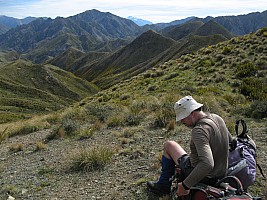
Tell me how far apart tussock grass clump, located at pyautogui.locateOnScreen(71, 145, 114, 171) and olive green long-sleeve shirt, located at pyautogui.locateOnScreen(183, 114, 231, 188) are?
335cm

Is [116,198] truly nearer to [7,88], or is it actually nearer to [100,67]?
[7,88]

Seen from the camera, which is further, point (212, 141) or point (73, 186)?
point (73, 186)

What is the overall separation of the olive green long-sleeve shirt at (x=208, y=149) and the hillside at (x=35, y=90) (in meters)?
56.8

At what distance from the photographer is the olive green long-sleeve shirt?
3625mm

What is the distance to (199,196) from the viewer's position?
3.82m

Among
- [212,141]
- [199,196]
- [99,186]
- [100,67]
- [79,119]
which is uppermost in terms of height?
[212,141]

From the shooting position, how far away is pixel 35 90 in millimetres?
89375

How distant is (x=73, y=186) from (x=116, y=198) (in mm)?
1237

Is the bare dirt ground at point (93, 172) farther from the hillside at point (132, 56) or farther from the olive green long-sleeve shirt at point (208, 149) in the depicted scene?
the hillside at point (132, 56)

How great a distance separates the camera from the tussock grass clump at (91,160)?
6.79 metres

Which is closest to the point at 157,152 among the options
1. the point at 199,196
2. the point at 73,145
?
the point at 73,145

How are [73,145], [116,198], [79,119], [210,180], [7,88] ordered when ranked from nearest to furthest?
[210,180] → [116,198] → [73,145] → [79,119] → [7,88]

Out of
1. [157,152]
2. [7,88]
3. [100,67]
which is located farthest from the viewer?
[100,67]

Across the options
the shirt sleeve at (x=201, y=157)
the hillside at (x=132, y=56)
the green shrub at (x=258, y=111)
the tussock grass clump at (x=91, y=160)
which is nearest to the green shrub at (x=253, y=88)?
the green shrub at (x=258, y=111)
